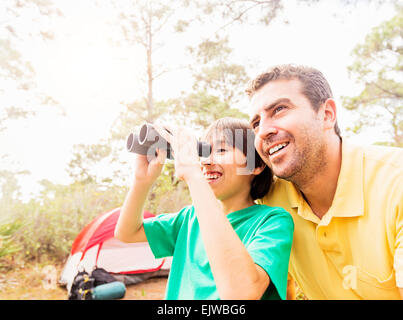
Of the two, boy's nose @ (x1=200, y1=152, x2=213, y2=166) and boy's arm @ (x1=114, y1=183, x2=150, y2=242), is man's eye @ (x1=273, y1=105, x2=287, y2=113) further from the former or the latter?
boy's arm @ (x1=114, y1=183, x2=150, y2=242)

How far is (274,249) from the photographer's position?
0.89 m

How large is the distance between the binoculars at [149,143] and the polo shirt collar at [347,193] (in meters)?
0.41

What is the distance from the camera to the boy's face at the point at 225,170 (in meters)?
1.19

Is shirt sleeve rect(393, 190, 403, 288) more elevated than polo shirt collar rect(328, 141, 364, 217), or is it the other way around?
polo shirt collar rect(328, 141, 364, 217)

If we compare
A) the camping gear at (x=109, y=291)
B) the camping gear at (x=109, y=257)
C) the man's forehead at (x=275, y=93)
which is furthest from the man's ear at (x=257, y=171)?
the camping gear at (x=109, y=291)

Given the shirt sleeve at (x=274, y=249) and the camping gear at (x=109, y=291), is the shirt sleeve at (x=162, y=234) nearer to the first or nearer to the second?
the shirt sleeve at (x=274, y=249)

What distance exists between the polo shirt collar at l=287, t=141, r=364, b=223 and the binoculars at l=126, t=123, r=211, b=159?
412 mm

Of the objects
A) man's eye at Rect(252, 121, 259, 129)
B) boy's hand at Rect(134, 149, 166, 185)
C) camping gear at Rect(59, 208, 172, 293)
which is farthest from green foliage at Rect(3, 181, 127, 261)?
man's eye at Rect(252, 121, 259, 129)

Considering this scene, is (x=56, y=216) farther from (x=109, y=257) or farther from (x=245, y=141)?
(x=245, y=141)

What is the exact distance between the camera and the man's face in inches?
43.9

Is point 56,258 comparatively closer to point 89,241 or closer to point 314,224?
point 89,241

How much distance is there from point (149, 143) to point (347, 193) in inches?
29.5

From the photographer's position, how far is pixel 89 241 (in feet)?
12.4
